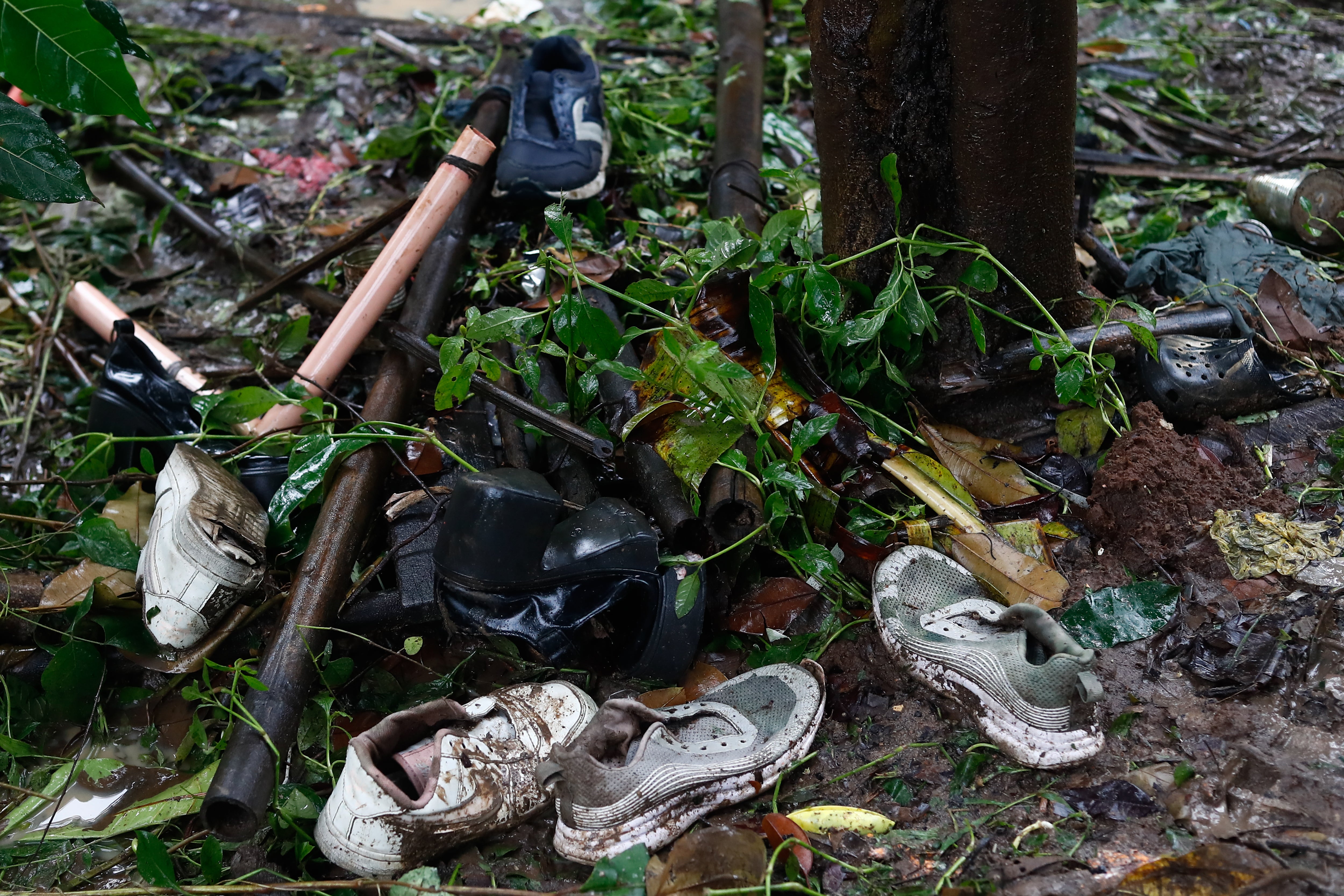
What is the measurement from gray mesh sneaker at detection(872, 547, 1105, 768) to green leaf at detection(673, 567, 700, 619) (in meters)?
0.44

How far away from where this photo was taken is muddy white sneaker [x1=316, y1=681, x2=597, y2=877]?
1.62 m

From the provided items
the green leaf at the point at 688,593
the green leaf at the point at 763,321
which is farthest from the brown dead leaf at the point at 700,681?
the green leaf at the point at 763,321

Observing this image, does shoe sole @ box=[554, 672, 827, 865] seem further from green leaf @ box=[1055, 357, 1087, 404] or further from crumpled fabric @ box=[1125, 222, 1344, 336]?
crumpled fabric @ box=[1125, 222, 1344, 336]

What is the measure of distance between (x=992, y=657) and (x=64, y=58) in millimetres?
2236

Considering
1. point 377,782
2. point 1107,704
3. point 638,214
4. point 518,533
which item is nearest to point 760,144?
point 638,214

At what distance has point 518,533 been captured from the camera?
1.87 metres

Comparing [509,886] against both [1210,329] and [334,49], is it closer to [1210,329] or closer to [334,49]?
[1210,329]

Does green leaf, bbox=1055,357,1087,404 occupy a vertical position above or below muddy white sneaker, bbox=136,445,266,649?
above

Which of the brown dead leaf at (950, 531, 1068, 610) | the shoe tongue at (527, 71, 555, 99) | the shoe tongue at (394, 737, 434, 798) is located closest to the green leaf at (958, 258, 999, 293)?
the brown dead leaf at (950, 531, 1068, 610)

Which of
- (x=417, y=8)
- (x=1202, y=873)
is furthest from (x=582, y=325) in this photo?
(x=417, y=8)

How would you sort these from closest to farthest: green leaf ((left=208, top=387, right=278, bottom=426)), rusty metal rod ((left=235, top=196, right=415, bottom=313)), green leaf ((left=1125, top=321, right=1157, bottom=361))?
1. green leaf ((left=1125, top=321, right=1157, bottom=361))
2. green leaf ((left=208, top=387, right=278, bottom=426))
3. rusty metal rod ((left=235, top=196, right=415, bottom=313))

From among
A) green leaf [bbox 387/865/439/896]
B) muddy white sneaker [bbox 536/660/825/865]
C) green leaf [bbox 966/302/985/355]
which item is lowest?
green leaf [bbox 387/865/439/896]

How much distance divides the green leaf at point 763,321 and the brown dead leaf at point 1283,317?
4.74 feet

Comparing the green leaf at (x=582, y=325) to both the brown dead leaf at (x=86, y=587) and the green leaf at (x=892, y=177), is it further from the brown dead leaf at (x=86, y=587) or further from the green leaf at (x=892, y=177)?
the brown dead leaf at (x=86, y=587)
